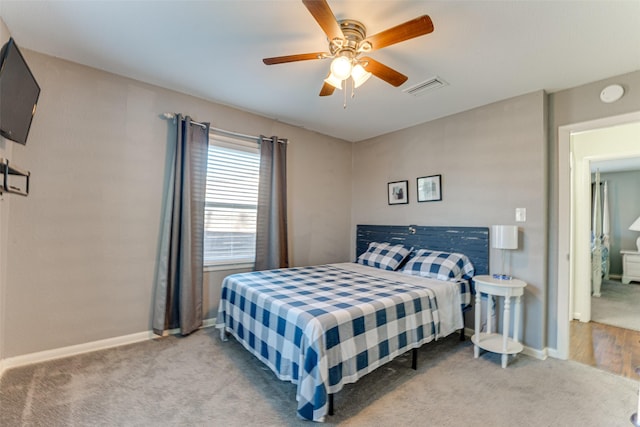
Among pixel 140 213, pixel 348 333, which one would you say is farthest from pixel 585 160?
pixel 140 213

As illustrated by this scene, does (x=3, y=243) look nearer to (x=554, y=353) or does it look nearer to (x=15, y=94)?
(x=15, y=94)

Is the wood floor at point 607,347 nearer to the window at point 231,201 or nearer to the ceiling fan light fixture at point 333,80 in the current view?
the ceiling fan light fixture at point 333,80

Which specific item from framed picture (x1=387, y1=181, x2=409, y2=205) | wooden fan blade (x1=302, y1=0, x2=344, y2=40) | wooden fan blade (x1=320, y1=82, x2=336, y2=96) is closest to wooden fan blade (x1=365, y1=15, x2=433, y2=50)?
wooden fan blade (x1=302, y1=0, x2=344, y2=40)

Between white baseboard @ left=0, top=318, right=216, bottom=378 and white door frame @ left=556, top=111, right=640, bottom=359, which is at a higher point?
white door frame @ left=556, top=111, right=640, bottom=359

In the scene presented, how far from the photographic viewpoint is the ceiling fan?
1.46m

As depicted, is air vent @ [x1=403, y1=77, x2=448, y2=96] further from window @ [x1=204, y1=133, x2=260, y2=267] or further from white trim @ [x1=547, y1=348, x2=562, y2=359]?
white trim @ [x1=547, y1=348, x2=562, y2=359]

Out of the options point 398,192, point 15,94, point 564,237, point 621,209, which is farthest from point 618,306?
point 15,94

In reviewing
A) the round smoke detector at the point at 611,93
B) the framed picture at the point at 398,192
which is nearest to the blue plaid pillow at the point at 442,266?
the framed picture at the point at 398,192

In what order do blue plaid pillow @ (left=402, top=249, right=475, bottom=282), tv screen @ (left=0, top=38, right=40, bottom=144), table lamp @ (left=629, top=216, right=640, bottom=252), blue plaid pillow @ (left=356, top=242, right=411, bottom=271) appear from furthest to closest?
table lamp @ (left=629, top=216, right=640, bottom=252) → blue plaid pillow @ (left=356, top=242, right=411, bottom=271) → blue plaid pillow @ (left=402, top=249, right=475, bottom=282) → tv screen @ (left=0, top=38, right=40, bottom=144)

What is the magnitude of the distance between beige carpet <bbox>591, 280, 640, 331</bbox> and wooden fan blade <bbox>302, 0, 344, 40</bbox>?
14.8 feet

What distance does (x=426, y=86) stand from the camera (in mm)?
2650

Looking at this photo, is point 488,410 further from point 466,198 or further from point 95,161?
point 95,161

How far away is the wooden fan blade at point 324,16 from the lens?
1.36m

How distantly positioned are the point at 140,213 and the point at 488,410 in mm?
3231
